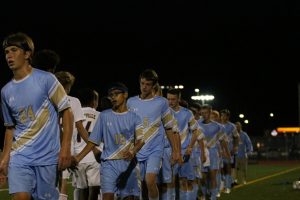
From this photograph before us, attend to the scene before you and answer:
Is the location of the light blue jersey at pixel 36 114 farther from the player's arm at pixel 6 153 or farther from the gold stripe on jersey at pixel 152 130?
the gold stripe on jersey at pixel 152 130

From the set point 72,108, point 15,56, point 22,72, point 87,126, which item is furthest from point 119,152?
point 15,56

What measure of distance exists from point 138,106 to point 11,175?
5156mm

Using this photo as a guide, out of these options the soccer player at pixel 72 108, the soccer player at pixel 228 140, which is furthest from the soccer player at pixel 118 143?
the soccer player at pixel 228 140

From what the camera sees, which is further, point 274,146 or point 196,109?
point 274,146

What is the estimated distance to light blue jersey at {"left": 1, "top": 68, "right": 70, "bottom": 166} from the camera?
7.41m

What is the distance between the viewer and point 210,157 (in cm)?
1892

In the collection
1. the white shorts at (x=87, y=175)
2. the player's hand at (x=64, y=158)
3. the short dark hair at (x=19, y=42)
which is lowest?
the white shorts at (x=87, y=175)

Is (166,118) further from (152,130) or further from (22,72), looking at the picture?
(22,72)

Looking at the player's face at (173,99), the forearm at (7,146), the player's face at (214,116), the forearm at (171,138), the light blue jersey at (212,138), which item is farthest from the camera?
the player's face at (214,116)

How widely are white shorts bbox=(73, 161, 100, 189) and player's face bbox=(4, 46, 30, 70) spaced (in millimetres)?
4754

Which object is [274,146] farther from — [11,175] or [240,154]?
[11,175]

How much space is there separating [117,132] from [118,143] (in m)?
0.15

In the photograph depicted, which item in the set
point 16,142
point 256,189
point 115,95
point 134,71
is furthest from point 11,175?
point 134,71

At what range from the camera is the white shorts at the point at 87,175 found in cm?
1195
